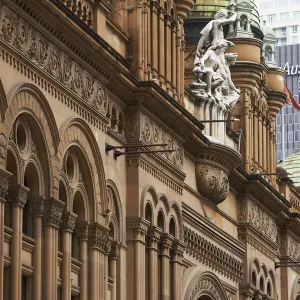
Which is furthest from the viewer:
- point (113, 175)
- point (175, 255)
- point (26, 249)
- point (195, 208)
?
point (195, 208)

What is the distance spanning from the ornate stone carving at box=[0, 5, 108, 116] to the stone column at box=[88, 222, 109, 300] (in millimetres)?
3562

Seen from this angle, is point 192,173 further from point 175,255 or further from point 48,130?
point 48,130

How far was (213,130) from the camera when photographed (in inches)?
2564

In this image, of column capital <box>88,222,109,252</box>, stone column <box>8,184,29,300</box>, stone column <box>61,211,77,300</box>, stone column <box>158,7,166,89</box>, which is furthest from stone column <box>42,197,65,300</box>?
stone column <box>158,7,166,89</box>

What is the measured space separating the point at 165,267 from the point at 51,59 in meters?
11.8

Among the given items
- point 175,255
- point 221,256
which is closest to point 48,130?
point 175,255

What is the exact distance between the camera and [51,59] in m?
47.7

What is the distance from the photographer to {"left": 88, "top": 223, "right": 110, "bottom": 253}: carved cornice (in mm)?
50531

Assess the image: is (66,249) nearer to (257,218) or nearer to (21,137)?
(21,137)

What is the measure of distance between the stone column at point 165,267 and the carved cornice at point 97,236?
612 cm

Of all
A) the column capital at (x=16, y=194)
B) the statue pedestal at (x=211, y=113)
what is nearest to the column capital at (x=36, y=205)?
the column capital at (x=16, y=194)

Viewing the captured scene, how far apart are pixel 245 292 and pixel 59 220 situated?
74.7 feet

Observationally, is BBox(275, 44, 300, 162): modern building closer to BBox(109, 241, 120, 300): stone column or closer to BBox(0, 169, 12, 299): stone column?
BBox(109, 241, 120, 300): stone column

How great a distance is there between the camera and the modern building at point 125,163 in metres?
46.2
